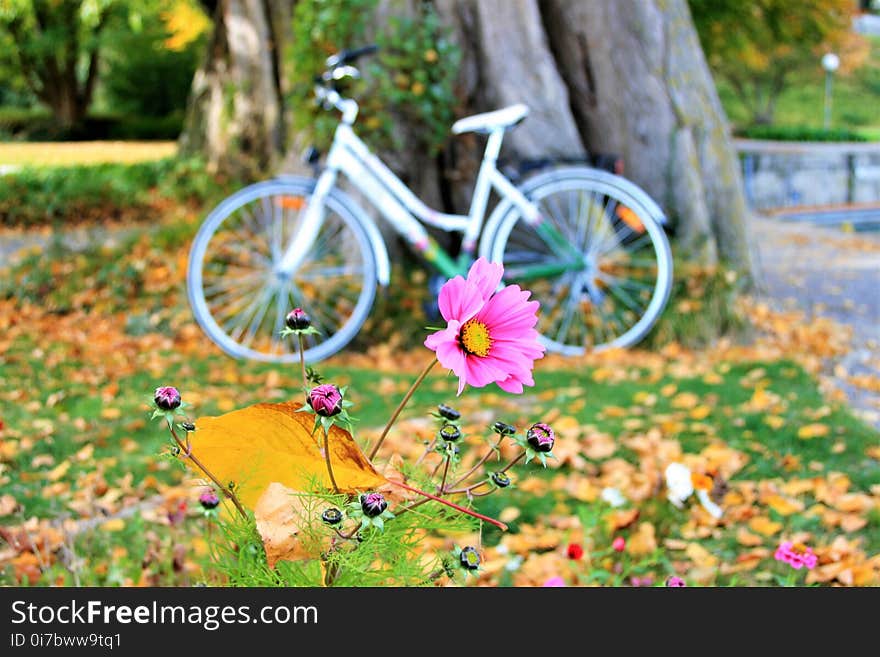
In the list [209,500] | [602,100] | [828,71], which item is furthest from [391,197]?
[828,71]

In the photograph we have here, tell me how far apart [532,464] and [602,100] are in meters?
2.79

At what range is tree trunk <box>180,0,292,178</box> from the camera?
5789 mm

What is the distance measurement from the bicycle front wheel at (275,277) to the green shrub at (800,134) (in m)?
16.0

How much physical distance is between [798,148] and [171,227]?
1378cm

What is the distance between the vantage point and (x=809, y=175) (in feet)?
52.6

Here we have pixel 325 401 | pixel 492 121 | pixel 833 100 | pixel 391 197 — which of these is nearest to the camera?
pixel 325 401

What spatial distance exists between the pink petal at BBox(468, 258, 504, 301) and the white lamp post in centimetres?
1721

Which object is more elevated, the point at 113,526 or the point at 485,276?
the point at 485,276

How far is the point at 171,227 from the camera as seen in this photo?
6.12 metres

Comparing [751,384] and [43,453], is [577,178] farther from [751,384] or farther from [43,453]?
[43,453]

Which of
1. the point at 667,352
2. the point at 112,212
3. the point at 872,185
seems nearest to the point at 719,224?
the point at 667,352

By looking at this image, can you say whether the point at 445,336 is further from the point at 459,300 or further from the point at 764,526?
the point at 764,526

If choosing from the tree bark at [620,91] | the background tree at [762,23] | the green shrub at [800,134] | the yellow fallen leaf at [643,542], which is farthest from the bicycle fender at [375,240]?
the green shrub at [800,134]

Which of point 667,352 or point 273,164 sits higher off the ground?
point 273,164
